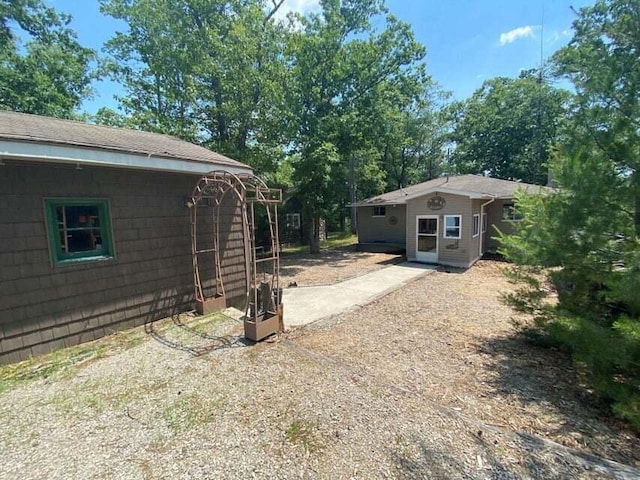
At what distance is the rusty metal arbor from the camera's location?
4.84 meters

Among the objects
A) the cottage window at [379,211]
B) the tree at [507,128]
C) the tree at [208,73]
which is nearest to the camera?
the tree at [208,73]

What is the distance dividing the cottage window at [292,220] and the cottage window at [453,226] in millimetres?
10573

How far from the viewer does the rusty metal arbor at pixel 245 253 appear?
191 inches

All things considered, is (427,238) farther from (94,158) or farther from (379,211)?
(94,158)

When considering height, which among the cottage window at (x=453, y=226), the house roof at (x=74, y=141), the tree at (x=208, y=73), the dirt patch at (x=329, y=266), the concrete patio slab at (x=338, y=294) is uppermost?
the tree at (x=208, y=73)

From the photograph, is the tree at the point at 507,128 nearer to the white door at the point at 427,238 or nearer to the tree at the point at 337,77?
the tree at the point at 337,77

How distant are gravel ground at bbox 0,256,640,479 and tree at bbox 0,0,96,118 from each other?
16.5 metres

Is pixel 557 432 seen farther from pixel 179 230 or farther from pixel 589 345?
pixel 179 230

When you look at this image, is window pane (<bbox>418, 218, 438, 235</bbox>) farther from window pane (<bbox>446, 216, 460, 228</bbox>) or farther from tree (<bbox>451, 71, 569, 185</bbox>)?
tree (<bbox>451, 71, 569, 185</bbox>)

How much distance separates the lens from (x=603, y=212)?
331cm

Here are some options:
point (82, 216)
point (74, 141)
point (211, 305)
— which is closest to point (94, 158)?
point (74, 141)

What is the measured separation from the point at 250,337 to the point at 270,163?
35.8 feet

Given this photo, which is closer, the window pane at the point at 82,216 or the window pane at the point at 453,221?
the window pane at the point at 82,216

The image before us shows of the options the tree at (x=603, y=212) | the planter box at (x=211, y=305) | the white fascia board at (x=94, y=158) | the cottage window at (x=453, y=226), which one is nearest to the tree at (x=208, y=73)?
the cottage window at (x=453, y=226)
